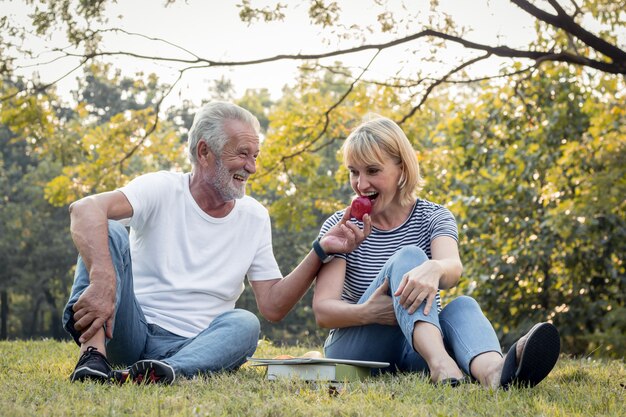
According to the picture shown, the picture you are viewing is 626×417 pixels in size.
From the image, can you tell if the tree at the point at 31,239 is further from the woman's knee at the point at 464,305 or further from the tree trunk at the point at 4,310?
the woman's knee at the point at 464,305

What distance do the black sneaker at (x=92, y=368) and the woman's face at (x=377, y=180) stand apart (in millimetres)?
1500

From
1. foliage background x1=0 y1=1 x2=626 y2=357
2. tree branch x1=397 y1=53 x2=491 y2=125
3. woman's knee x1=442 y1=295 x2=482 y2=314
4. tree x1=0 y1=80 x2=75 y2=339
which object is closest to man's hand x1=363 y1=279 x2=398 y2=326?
woman's knee x1=442 y1=295 x2=482 y2=314

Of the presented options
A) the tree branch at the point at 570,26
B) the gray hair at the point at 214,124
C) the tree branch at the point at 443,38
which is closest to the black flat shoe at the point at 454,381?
the gray hair at the point at 214,124

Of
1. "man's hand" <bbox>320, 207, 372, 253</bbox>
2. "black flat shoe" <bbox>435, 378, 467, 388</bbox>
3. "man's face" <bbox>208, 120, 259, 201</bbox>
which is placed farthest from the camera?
"man's face" <bbox>208, 120, 259, 201</bbox>

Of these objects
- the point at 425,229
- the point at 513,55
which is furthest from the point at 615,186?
the point at 425,229

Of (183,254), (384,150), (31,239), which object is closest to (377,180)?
(384,150)

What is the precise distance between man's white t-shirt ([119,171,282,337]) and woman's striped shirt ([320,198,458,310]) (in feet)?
1.81

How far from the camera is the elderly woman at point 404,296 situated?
338 centimetres

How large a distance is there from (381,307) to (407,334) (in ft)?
0.71

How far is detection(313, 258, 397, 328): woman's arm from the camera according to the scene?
3752 millimetres

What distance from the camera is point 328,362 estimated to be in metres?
3.49

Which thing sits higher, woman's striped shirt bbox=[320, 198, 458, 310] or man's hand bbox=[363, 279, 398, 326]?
woman's striped shirt bbox=[320, 198, 458, 310]

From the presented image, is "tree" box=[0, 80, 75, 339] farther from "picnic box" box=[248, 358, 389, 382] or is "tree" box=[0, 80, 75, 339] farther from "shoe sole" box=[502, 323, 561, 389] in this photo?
"shoe sole" box=[502, 323, 561, 389]

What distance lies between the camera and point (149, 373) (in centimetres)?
347
